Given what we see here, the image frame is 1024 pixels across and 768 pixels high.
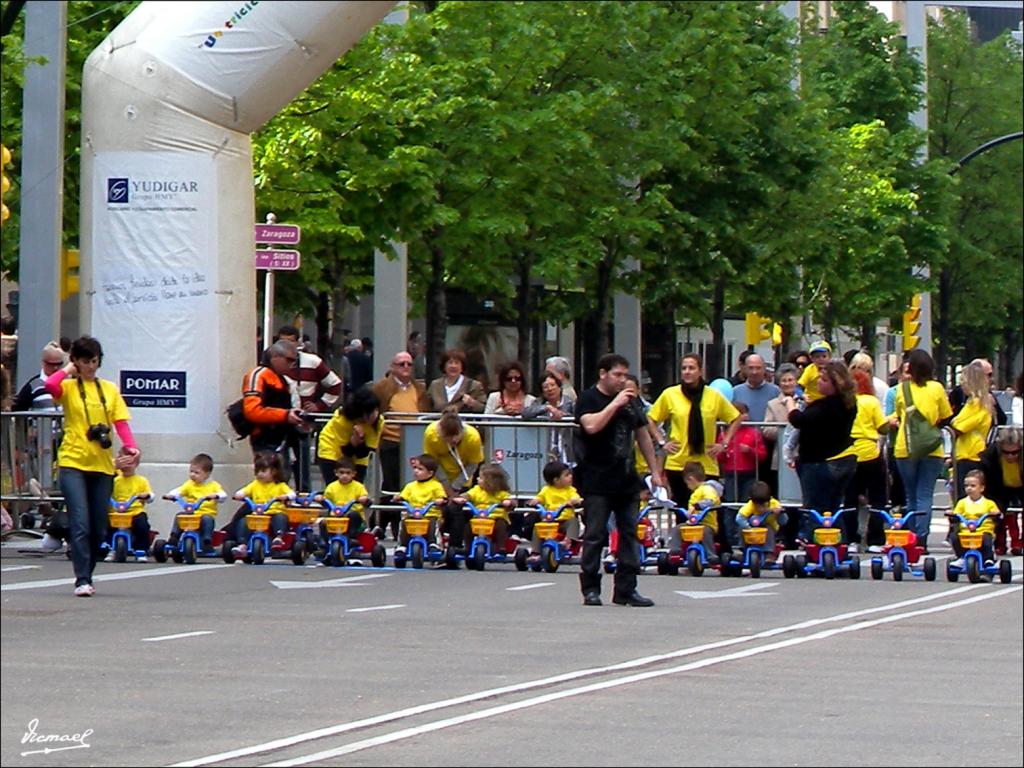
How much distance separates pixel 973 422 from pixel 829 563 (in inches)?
88.6

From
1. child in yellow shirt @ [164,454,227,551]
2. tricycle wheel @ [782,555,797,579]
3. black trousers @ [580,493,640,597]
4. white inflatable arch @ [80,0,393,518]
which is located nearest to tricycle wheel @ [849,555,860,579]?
tricycle wheel @ [782,555,797,579]

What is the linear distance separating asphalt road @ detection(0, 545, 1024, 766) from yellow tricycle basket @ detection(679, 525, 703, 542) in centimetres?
72

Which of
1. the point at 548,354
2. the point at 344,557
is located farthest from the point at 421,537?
the point at 548,354

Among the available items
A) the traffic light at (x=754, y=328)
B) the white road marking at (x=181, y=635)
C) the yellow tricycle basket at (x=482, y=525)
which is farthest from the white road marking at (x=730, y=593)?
the traffic light at (x=754, y=328)

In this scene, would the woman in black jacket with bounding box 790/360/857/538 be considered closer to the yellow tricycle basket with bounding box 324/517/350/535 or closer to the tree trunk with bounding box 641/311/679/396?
the yellow tricycle basket with bounding box 324/517/350/535

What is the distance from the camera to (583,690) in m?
9.11

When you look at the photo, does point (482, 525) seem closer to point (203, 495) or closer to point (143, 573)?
point (203, 495)

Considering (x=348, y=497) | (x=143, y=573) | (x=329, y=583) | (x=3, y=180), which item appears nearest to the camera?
(x=3, y=180)

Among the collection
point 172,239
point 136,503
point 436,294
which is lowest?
point 136,503

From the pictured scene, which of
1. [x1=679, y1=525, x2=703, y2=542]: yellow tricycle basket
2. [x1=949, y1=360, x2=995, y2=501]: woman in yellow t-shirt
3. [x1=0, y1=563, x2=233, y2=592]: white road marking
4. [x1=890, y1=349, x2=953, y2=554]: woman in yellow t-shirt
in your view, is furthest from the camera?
[x1=949, y1=360, x2=995, y2=501]: woman in yellow t-shirt

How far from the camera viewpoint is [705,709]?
27.9 ft

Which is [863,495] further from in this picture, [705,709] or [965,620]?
[705,709]

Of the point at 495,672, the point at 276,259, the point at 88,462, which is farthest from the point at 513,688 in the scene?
the point at 276,259

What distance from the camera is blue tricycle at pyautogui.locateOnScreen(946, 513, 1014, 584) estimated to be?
15797mm
